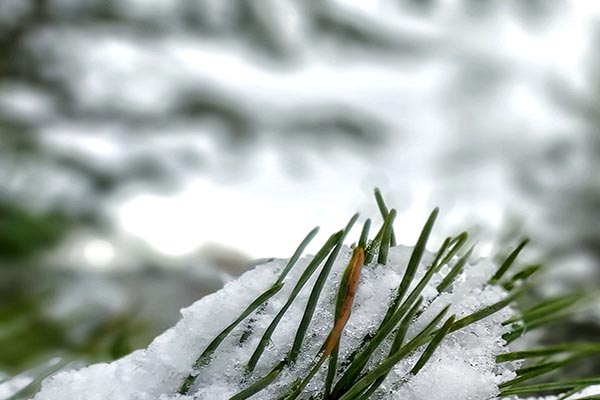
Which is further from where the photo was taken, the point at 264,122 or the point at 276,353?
the point at 264,122

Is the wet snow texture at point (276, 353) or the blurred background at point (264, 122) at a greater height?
the blurred background at point (264, 122)

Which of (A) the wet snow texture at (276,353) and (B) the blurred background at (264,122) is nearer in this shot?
(A) the wet snow texture at (276,353)

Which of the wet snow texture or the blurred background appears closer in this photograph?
the wet snow texture

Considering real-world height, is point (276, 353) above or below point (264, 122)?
below

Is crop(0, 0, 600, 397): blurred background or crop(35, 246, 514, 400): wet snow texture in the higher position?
crop(0, 0, 600, 397): blurred background

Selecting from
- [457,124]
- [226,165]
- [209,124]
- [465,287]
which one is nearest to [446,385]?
[465,287]
